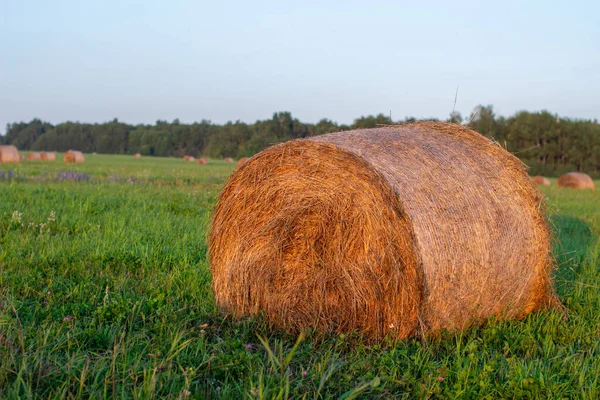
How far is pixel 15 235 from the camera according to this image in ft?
20.9

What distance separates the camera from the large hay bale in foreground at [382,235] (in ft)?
13.4

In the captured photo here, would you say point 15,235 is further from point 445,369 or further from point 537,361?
point 537,361

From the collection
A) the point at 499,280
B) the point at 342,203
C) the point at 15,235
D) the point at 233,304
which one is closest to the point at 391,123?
the point at 342,203

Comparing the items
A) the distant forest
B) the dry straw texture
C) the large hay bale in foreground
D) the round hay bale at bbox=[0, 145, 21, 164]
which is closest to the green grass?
the large hay bale in foreground

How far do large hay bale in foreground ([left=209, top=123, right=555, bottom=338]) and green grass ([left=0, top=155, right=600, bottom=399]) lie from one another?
0.76ft

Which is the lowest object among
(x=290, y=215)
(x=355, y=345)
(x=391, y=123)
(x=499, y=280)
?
(x=355, y=345)

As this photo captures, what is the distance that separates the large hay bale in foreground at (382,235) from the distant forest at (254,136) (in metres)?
15.7

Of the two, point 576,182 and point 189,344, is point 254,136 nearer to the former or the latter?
point 576,182

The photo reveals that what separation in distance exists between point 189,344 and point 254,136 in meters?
62.8

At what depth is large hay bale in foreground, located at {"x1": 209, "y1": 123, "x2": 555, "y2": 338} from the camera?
4.07 m

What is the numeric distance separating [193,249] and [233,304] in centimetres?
172

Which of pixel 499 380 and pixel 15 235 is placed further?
pixel 15 235

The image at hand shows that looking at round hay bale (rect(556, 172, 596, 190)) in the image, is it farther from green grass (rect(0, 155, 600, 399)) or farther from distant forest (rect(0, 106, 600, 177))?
green grass (rect(0, 155, 600, 399))

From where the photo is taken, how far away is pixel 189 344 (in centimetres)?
377
